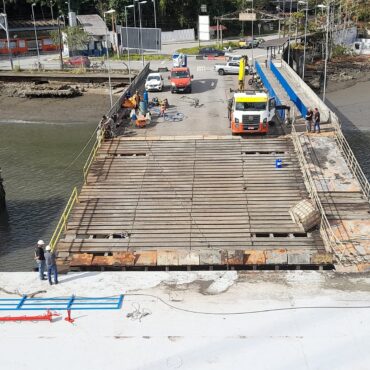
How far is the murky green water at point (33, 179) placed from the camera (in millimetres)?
24484

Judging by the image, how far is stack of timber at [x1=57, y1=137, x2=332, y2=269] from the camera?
19203 mm

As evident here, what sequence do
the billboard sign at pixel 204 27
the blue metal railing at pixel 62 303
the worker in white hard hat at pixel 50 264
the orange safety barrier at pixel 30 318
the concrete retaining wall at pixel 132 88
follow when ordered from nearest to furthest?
1. the orange safety barrier at pixel 30 318
2. the blue metal railing at pixel 62 303
3. the worker in white hard hat at pixel 50 264
4. the concrete retaining wall at pixel 132 88
5. the billboard sign at pixel 204 27

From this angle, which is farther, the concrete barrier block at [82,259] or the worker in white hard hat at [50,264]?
the concrete barrier block at [82,259]

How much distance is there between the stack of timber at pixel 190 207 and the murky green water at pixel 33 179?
3.26m

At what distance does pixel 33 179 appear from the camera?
1302 inches

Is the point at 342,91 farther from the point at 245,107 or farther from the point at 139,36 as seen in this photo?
the point at 245,107

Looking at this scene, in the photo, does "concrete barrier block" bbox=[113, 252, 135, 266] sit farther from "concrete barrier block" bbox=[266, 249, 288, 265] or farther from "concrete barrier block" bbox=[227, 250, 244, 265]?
"concrete barrier block" bbox=[266, 249, 288, 265]

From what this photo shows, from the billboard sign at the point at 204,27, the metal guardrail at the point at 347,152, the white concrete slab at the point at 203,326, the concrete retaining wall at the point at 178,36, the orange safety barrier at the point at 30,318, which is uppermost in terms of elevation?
the billboard sign at the point at 204,27

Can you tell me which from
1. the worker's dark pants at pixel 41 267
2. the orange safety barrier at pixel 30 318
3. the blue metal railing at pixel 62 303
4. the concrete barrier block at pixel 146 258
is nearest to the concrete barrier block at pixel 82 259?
the concrete barrier block at pixel 146 258

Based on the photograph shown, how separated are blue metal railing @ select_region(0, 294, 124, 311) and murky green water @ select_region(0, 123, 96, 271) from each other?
6.09 m

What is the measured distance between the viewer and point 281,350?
1371cm

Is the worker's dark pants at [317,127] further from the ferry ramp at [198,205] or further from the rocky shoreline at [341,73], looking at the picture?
the rocky shoreline at [341,73]

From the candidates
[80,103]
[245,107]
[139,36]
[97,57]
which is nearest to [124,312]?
[245,107]

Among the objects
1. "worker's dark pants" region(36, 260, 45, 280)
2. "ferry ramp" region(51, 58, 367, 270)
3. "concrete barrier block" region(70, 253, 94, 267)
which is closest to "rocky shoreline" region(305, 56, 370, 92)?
"ferry ramp" region(51, 58, 367, 270)
